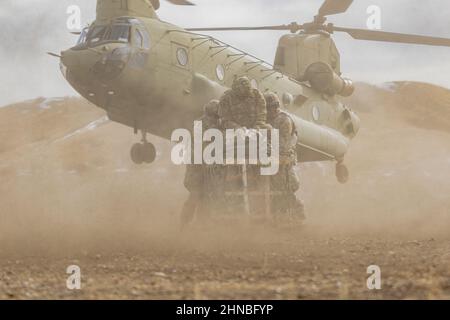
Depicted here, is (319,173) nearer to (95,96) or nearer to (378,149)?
(378,149)

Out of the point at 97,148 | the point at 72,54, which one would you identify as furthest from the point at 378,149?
the point at 72,54

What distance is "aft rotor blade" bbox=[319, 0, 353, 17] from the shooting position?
88.4 ft

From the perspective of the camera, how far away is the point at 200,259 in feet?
40.0

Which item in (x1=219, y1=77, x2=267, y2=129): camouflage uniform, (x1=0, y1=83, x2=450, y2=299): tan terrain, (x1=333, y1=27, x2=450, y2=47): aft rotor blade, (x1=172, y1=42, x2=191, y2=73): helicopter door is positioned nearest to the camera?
(x1=0, y1=83, x2=450, y2=299): tan terrain

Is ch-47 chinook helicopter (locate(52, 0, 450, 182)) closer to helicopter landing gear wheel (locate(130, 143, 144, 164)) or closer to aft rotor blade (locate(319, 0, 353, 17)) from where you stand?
helicopter landing gear wheel (locate(130, 143, 144, 164))

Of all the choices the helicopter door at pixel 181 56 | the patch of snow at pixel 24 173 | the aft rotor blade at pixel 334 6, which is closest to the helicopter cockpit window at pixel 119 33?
the helicopter door at pixel 181 56

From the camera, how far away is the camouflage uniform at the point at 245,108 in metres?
17.0

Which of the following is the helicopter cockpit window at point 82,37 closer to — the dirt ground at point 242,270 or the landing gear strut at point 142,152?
the landing gear strut at point 142,152

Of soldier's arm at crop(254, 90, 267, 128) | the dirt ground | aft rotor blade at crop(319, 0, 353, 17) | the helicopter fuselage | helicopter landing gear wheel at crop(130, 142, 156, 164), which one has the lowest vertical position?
the dirt ground

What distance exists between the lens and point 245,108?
17062 millimetres

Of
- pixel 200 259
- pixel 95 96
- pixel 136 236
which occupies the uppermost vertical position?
pixel 95 96

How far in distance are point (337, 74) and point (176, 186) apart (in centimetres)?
2107

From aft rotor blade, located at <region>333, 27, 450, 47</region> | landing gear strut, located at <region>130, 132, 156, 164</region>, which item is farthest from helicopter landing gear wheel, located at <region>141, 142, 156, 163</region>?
aft rotor blade, located at <region>333, 27, 450, 47</region>

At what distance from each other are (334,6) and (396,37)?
337cm
